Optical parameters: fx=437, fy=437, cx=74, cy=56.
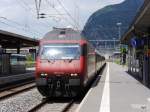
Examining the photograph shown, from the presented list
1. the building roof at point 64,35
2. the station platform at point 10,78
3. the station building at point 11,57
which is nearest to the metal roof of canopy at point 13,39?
the station building at point 11,57

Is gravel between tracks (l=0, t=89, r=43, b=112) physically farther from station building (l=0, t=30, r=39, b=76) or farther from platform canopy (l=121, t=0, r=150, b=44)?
station building (l=0, t=30, r=39, b=76)

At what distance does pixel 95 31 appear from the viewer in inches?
6939

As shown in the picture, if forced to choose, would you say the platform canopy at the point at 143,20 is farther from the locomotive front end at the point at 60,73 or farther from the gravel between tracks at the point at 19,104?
the gravel between tracks at the point at 19,104

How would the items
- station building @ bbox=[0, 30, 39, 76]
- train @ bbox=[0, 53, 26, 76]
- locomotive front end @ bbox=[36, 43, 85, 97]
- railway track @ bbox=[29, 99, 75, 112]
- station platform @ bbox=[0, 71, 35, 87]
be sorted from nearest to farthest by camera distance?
railway track @ bbox=[29, 99, 75, 112]
locomotive front end @ bbox=[36, 43, 85, 97]
station platform @ bbox=[0, 71, 35, 87]
station building @ bbox=[0, 30, 39, 76]
train @ bbox=[0, 53, 26, 76]

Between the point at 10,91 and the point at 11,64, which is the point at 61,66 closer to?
the point at 10,91

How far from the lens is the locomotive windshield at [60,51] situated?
18000 millimetres

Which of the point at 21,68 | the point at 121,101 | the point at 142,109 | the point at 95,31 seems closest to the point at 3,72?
the point at 21,68

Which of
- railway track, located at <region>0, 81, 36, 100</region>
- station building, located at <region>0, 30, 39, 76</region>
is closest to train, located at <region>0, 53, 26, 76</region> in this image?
station building, located at <region>0, 30, 39, 76</region>

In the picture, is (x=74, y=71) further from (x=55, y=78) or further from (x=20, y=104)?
(x=20, y=104)

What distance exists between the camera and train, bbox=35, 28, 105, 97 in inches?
685

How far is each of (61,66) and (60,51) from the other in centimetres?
82

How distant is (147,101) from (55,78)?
151 inches

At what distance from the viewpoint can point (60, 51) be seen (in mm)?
18172

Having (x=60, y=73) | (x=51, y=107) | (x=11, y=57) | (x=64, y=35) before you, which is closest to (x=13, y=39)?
(x=11, y=57)
